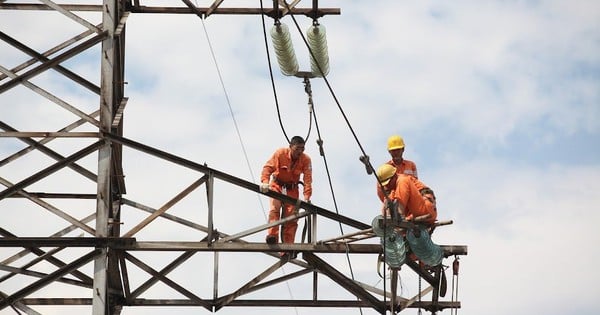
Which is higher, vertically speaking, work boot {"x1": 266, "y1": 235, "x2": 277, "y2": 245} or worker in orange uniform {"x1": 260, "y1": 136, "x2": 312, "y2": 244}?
worker in orange uniform {"x1": 260, "y1": 136, "x2": 312, "y2": 244}

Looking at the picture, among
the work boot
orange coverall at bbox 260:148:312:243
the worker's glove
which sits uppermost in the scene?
orange coverall at bbox 260:148:312:243

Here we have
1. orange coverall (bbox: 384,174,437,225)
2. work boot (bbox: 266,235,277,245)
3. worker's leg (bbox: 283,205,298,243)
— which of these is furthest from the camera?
worker's leg (bbox: 283,205,298,243)

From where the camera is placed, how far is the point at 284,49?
21547mm

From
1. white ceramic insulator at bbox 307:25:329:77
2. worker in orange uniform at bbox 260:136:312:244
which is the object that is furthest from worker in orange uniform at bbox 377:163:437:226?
white ceramic insulator at bbox 307:25:329:77

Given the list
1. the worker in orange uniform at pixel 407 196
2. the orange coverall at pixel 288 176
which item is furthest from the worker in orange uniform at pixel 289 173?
the worker in orange uniform at pixel 407 196

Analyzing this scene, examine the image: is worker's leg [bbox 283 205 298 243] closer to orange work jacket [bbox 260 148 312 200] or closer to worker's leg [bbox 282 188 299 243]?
worker's leg [bbox 282 188 299 243]

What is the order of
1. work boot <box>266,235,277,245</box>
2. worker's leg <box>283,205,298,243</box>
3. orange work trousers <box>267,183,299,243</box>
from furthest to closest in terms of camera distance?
worker's leg <box>283,205,298,243</box> < orange work trousers <box>267,183,299,243</box> < work boot <box>266,235,277,245</box>

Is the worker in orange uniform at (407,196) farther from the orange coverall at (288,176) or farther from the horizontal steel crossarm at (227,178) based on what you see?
the orange coverall at (288,176)

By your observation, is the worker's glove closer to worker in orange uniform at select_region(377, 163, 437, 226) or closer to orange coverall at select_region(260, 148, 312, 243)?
orange coverall at select_region(260, 148, 312, 243)

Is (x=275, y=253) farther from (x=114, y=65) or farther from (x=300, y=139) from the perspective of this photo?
(x=114, y=65)

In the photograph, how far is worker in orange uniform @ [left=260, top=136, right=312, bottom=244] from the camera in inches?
827

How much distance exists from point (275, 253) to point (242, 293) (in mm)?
715

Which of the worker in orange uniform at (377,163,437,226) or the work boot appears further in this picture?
the work boot

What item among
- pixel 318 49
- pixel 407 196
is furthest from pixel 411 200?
pixel 318 49
